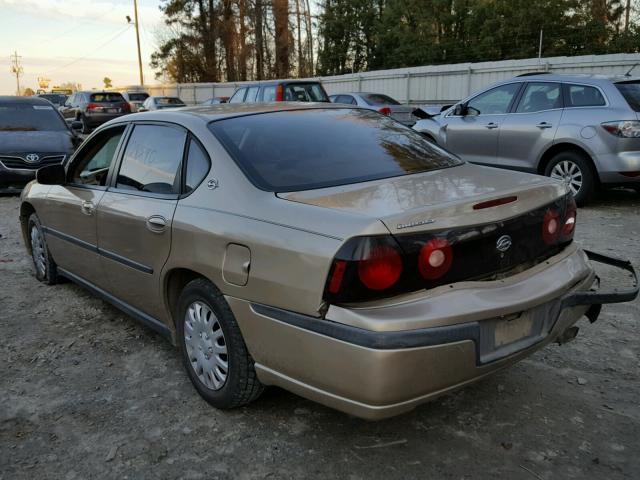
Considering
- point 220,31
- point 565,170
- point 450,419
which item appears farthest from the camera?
point 220,31

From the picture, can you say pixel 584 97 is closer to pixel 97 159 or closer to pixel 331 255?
pixel 97 159

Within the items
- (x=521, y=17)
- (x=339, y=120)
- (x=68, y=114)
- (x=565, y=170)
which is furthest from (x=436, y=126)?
(x=521, y=17)

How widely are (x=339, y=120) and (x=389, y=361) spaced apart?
5.85 ft

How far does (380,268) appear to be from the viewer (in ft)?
7.57

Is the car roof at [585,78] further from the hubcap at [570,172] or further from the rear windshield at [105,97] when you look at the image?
the rear windshield at [105,97]

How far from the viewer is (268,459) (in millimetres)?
2660

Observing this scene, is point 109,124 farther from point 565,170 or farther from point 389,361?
point 565,170

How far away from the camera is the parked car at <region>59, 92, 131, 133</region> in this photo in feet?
80.5

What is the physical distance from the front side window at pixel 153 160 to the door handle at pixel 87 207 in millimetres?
301

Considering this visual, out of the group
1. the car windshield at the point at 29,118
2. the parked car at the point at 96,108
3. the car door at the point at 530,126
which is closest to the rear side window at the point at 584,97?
the car door at the point at 530,126

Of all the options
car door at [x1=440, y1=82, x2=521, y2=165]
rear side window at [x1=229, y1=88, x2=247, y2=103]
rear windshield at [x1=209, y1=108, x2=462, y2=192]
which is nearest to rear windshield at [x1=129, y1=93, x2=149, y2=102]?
rear side window at [x1=229, y1=88, x2=247, y2=103]

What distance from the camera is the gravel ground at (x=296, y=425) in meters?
2.60

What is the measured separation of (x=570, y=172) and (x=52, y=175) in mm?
6096

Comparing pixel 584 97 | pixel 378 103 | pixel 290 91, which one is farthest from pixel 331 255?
pixel 378 103
